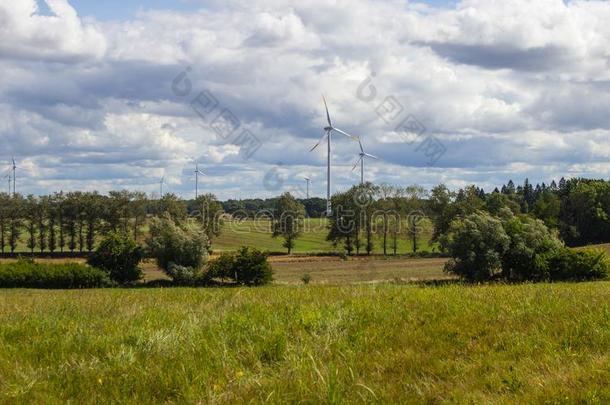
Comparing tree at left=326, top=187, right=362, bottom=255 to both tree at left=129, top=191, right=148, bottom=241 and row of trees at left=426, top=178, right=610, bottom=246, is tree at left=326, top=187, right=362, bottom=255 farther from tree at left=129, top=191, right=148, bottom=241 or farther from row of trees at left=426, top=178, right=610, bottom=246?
tree at left=129, top=191, right=148, bottom=241

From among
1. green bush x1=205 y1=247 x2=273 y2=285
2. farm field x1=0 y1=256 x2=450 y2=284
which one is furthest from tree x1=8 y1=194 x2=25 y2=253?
green bush x1=205 y1=247 x2=273 y2=285

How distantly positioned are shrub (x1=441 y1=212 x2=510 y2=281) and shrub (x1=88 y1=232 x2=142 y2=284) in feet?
111

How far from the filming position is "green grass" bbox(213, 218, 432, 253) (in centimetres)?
12960

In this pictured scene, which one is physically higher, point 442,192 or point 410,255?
point 442,192

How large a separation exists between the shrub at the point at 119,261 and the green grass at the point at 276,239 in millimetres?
53828

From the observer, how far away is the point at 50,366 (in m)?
7.62

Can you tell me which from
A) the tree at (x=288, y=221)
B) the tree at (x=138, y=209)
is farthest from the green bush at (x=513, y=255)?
the tree at (x=138, y=209)

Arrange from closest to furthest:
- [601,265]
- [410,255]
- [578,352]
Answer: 1. [578,352]
2. [601,265]
3. [410,255]

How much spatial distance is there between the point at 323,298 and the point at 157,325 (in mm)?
3394

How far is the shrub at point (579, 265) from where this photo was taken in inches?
2356

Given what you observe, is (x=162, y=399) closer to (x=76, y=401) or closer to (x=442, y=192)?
(x=76, y=401)

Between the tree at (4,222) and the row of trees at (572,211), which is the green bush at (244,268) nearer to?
the row of trees at (572,211)

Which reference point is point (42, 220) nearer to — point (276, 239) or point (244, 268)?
point (276, 239)

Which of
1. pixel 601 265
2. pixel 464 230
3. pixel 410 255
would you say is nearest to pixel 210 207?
pixel 410 255
